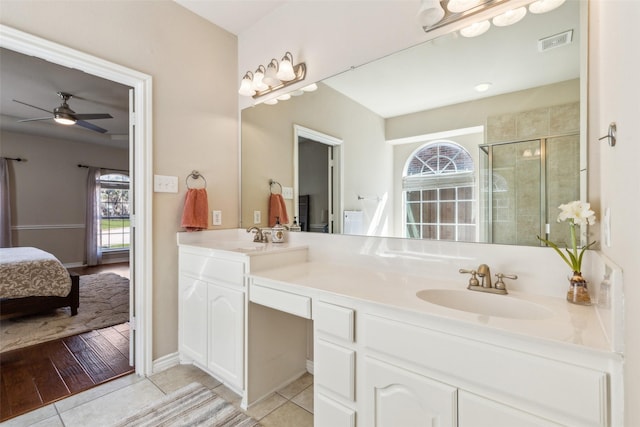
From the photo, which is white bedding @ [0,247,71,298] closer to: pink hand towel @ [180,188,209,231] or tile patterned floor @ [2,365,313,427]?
tile patterned floor @ [2,365,313,427]

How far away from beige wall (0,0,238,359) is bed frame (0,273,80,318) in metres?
1.83

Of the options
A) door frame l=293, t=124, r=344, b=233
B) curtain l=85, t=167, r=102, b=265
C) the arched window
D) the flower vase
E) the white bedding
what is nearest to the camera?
the flower vase

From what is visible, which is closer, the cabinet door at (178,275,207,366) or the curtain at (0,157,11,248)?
the cabinet door at (178,275,207,366)

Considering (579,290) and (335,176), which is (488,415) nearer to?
(579,290)

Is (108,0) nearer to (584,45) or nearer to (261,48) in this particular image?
(261,48)

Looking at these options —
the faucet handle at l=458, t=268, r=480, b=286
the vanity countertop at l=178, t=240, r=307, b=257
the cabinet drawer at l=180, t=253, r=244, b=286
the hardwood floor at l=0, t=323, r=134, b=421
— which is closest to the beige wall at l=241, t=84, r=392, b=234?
the vanity countertop at l=178, t=240, r=307, b=257

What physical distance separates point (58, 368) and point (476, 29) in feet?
11.0

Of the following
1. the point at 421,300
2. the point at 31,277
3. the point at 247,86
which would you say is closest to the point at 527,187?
the point at 421,300

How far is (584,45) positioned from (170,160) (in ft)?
7.77

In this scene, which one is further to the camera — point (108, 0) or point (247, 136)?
point (247, 136)

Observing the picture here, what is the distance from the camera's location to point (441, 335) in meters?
0.94

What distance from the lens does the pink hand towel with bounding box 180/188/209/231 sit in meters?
2.14

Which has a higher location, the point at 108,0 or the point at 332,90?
the point at 108,0

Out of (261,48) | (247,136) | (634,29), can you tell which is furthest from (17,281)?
(634,29)
